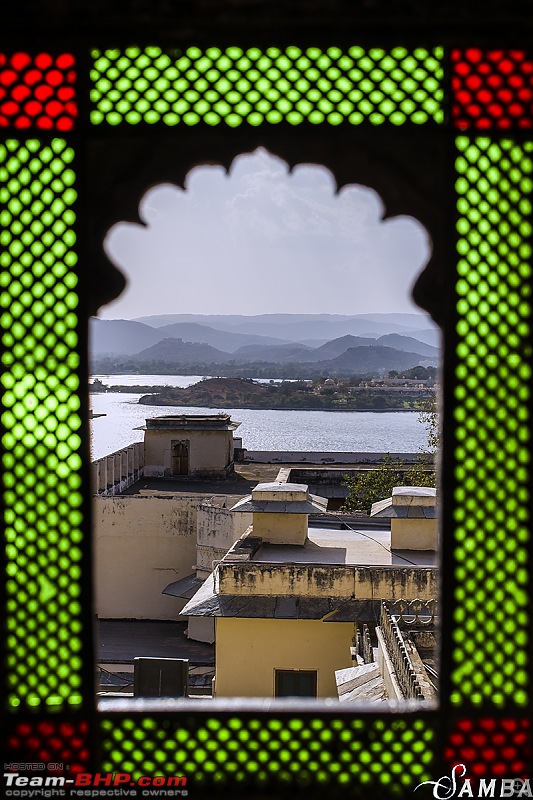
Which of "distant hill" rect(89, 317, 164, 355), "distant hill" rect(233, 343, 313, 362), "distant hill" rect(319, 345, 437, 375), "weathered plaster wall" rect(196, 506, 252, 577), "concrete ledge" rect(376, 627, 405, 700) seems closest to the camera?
"concrete ledge" rect(376, 627, 405, 700)

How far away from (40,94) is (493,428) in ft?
6.88

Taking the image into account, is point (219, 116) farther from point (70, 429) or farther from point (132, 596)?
point (132, 596)

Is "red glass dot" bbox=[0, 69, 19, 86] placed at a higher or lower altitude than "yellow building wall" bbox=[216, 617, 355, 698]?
higher

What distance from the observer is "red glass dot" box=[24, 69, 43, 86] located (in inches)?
118

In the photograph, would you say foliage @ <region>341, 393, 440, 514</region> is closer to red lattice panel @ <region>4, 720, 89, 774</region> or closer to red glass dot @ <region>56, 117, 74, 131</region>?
red lattice panel @ <region>4, 720, 89, 774</region>

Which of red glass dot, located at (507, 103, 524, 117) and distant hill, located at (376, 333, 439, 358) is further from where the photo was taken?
distant hill, located at (376, 333, 439, 358)

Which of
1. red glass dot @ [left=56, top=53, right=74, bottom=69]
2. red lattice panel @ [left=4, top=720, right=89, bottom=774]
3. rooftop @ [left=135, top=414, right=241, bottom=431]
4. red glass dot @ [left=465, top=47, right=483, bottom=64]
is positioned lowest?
red lattice panel @ [left=4, top=720, right=89, bottom=774]

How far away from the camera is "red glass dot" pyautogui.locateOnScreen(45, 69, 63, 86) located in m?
3.00

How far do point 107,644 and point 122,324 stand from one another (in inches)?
3787

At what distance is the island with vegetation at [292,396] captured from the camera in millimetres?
44500

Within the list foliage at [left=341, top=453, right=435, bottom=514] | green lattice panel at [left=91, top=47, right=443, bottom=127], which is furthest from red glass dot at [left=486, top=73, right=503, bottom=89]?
foliage at [left=341, top=453, right=435, bottom=514]

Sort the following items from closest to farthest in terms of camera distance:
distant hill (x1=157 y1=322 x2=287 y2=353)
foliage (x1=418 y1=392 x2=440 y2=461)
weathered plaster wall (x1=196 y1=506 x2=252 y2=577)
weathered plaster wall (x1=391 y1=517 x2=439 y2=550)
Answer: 1. weathered plaster wall (x1=391 y1=517 x2=439 y2=550)
2. weathered plaster wall (x1=196 y1=506 x2=252 y2=577)
3. foliage (x1=418 y1=392 x2=440 y2=461)
4. distant hill (x1=157 y1=322 x2=287 y2=353)

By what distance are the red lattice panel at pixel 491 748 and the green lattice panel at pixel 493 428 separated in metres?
0.08

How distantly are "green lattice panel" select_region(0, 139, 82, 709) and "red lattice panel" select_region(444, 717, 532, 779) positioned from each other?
144 cm
